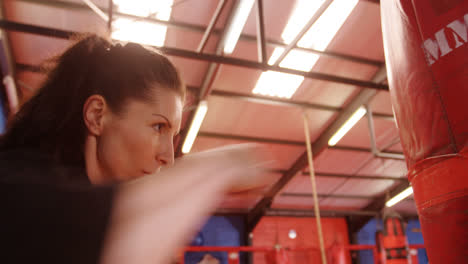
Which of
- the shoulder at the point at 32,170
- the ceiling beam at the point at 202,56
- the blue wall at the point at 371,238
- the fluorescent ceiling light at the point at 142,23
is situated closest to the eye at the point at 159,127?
the shoulder at the point at 32,170

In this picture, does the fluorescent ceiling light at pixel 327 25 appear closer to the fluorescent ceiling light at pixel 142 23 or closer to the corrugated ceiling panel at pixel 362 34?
the corrugated ceiling panel at pixel 362 34

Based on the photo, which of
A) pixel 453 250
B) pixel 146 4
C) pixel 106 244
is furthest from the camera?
pixel 146 4

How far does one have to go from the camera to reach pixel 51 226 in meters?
0.45

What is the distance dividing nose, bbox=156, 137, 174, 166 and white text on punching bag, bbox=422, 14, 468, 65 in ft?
2.67

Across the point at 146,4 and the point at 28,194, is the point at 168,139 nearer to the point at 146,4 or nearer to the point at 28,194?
the point at 28,194

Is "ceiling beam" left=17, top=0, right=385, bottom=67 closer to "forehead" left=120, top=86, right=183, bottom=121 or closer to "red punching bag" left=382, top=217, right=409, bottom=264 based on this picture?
"red punching bag" left=382, top=217, right=409, bottom=264

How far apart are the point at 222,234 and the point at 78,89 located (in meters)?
9.22

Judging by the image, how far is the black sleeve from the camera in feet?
1.47

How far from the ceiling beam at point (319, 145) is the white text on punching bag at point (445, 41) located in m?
5.00

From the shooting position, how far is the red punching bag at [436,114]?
969 mm

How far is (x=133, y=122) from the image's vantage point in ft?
2.49

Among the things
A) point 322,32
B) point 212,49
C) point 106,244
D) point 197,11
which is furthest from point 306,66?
point 106,244

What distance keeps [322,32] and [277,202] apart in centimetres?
588

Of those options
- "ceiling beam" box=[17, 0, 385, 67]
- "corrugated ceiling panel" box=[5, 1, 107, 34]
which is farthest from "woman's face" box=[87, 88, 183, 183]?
"corrugated ceiling panel" box=[5, 1, 107, 34]
